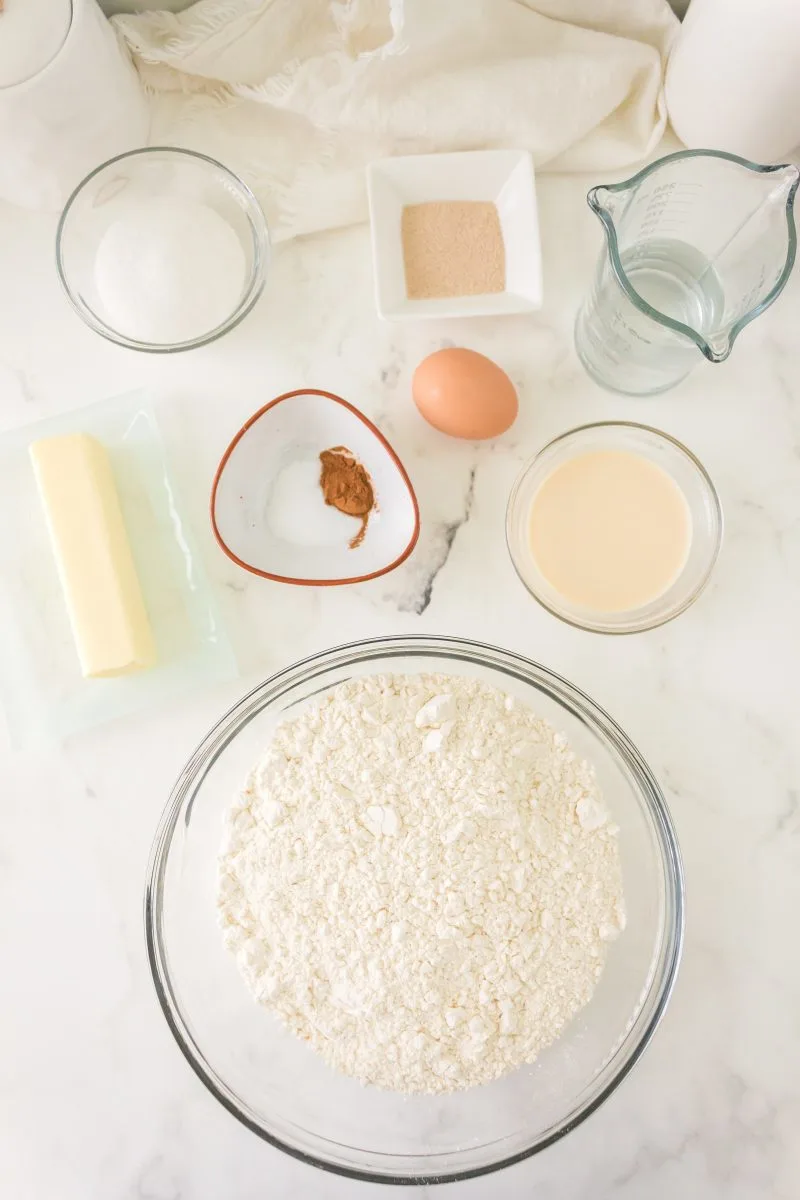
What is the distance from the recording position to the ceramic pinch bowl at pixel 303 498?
1002 mm

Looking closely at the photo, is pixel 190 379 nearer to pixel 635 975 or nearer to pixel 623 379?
pixel 623 379

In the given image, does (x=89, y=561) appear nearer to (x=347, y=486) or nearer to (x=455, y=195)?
(x=347, y=486)

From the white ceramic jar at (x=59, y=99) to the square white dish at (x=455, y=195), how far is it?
0.29 meters

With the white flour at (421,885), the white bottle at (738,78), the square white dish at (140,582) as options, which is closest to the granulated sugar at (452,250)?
the white bottle at (738,78)

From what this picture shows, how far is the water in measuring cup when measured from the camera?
0.96 m

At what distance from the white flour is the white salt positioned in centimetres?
49

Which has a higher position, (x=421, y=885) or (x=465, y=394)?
(x=465, y=394)

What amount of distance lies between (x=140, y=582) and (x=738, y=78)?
2.84 ft

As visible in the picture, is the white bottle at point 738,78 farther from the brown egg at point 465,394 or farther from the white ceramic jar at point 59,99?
the white ceramic jar at point 59,99

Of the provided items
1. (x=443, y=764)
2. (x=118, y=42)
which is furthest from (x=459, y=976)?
(x=118, y=42)

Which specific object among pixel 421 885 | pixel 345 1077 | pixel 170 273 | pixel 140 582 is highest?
pixel 170 273

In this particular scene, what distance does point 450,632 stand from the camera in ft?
3.33

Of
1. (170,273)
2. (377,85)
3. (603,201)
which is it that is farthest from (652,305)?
(170,273)

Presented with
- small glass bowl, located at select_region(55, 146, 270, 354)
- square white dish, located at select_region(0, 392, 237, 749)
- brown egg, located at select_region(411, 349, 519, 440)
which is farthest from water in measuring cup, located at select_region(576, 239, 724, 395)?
square white dish, located at select_region(0, 392, 237, 749)
